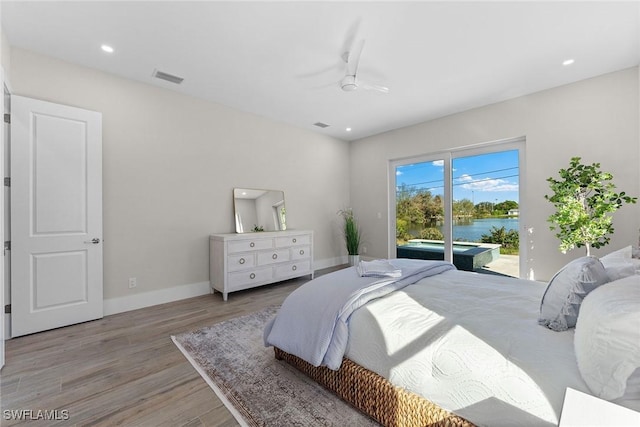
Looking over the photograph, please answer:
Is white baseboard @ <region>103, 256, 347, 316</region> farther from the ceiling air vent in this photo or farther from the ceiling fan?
the ceiling fan

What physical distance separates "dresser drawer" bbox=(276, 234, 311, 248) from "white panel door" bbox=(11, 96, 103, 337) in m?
2.18

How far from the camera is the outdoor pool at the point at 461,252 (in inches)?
170

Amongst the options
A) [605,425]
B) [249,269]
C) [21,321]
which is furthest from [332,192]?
[605,425]

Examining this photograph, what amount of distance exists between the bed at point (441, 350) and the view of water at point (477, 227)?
2.48 m

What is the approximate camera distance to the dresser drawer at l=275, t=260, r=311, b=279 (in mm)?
4145

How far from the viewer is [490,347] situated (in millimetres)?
1135

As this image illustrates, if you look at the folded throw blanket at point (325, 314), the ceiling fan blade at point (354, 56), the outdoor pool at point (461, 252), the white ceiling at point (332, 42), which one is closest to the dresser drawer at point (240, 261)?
the folded throw blanket at point (325, 314)

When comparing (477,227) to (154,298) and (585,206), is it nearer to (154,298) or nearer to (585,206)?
(585,206)

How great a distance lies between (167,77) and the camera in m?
3.22

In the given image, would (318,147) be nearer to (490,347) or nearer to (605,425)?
(490,347)

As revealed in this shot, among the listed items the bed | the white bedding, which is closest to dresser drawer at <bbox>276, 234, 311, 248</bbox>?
the bed

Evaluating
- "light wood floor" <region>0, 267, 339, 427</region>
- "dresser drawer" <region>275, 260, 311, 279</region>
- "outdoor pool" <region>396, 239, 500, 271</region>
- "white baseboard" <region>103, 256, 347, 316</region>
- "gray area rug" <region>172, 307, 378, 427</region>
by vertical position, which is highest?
"outdoor pool" <region>396, 239, 500, 271</region>

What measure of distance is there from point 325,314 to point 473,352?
0.77 m

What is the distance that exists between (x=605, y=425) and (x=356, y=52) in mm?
2964
